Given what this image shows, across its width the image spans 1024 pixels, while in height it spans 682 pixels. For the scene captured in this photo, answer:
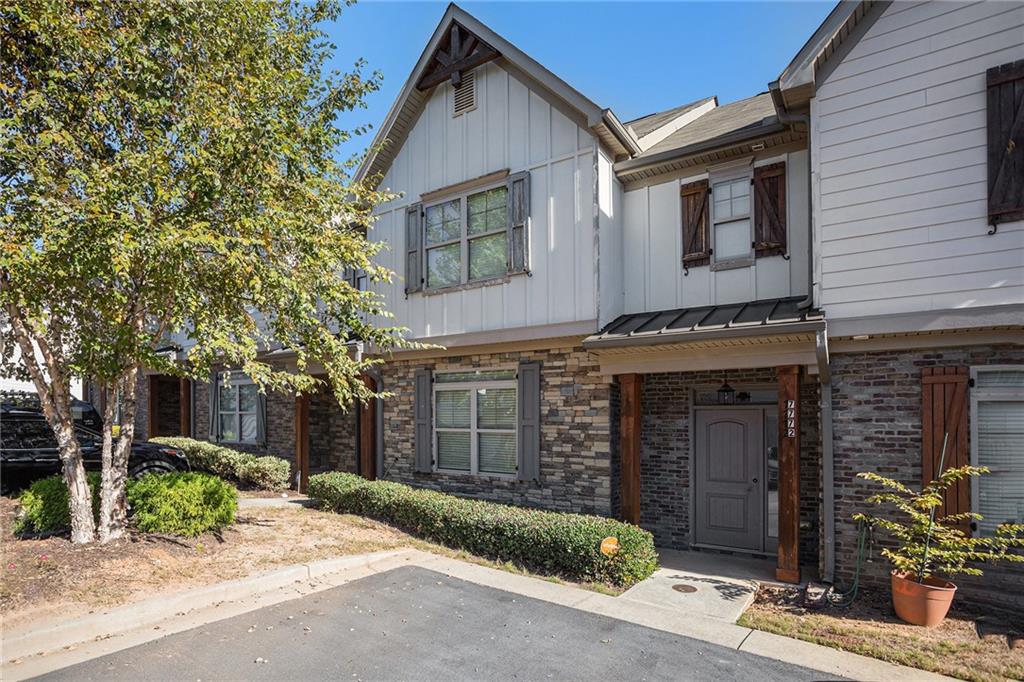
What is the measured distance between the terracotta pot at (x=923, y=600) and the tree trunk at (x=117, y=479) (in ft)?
28.6

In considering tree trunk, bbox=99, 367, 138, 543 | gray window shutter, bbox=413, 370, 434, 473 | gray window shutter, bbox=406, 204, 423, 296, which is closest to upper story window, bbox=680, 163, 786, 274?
gray window shutter, bbox=406, 204, 423, 296

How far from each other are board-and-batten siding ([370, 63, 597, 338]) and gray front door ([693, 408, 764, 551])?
255 cm

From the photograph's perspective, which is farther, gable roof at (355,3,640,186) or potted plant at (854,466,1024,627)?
gable roof at (355,3,640,186)

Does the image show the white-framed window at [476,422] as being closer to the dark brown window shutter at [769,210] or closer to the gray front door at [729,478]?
Result: the gray front door at [729,478]

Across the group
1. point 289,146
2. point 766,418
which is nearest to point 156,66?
point 289,146

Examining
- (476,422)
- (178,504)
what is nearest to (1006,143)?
(476,422)

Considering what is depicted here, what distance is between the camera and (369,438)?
11.7m

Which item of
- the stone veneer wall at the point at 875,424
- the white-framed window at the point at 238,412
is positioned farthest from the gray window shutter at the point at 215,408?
the stone veneer wall at the point at 875,424

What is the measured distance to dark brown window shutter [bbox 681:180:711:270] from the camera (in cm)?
862

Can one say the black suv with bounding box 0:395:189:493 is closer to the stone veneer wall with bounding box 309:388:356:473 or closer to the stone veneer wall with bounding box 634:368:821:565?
the stone veneer wall with bounding box 309:388:356:473

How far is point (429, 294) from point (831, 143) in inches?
261

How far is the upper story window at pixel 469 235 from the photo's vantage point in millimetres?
9492

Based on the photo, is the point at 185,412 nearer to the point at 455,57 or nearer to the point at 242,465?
the point at 242,465

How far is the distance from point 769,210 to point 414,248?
605 cm
